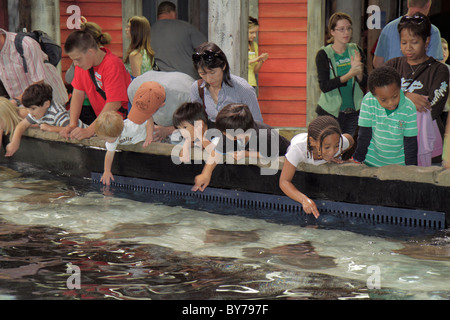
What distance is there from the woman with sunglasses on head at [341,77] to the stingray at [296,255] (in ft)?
7.89

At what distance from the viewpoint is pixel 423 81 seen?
6.21 metres

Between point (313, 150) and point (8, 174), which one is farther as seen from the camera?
point (8, 174)

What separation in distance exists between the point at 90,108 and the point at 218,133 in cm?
206

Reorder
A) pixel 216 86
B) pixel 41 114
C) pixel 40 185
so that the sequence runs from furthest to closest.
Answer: pixel 41 114, pixel 40 185, pixel 216 86

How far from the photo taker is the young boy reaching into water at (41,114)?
27.5ft

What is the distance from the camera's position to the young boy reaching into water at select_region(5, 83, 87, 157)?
8383 mm

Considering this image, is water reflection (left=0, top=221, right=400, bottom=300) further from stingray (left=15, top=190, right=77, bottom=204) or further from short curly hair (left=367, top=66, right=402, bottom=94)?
short curly hair (left=367, top=66, right=402, bottom=94)

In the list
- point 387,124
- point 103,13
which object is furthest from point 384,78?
point 103,13

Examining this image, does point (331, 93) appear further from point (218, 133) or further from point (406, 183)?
point (406, 183)

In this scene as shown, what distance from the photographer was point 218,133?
269 inches

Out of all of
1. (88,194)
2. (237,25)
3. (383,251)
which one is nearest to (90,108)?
(88,194)

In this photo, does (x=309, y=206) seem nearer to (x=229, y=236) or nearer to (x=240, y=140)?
(x=229, y=236)

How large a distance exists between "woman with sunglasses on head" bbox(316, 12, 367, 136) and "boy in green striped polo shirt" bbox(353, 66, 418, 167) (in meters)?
1.28

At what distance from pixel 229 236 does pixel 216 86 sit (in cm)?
169
